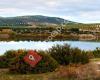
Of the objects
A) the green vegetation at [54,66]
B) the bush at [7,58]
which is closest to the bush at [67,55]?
the green vegetation at [54,66]

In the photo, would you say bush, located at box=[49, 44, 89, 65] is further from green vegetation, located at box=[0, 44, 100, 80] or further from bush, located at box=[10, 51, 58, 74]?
bush, located at box=[10, 51, 58, 74]

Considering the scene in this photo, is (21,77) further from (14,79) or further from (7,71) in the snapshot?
(7,71)

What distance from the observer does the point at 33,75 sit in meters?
20.8

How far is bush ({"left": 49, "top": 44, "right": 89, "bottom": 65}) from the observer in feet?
78.7

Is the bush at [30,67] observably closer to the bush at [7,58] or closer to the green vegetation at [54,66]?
the green vegetation at [54,66]

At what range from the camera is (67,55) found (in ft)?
79.3

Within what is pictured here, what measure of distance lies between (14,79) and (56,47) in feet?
19.8

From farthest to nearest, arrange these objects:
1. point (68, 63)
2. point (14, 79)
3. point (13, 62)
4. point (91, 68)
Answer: point (68, 63)
point (13, 62)
point (91, 68)
point (14, 79)

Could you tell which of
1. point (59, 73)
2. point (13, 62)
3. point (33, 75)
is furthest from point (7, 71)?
point (59, 73)

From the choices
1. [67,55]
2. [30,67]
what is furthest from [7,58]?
[67,55]

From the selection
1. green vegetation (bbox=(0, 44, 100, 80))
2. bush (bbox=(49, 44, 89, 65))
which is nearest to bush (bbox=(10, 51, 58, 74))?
green vegetation (bbox=(0, 44, 100, 80))

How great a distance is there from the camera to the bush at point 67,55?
24.0 m

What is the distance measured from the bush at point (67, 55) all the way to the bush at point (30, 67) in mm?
2090

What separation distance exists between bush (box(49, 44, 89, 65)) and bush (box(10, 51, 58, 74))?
2.09 metres
